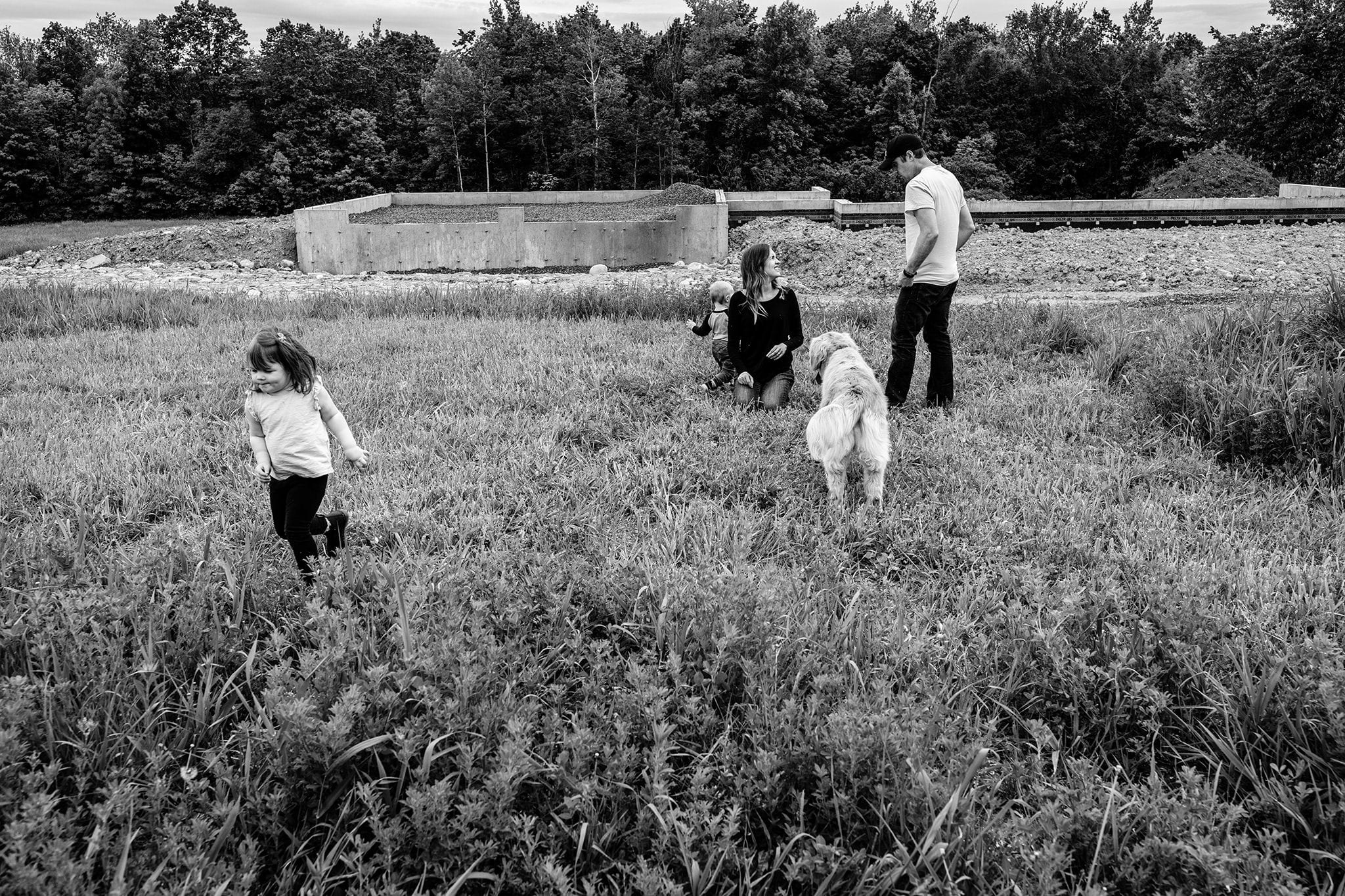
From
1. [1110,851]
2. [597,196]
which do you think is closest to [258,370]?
[1110,851]

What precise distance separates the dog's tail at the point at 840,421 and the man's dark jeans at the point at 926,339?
1.77 m

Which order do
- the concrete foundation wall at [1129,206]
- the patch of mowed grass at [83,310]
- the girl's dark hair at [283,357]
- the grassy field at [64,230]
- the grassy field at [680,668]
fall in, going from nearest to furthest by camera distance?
1. the grassy field at [680,668]
2. the girl's dark hair at [283,357]
3. the patch of mowed grass at [83,310]
4. the concrete foundation wall at [1129,206]
5. the grassy field at [64,230]

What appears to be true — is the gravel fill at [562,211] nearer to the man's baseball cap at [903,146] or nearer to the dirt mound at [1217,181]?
the dirt mound at [1217,181]

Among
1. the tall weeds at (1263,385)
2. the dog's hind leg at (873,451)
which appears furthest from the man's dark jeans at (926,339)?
the dog's hind leg at (873,451)

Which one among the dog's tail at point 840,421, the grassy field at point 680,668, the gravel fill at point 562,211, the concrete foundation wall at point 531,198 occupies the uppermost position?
the concrete foundation wall at point 531,198

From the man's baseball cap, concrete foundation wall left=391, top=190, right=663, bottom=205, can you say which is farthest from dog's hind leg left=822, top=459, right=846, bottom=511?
concrete foundation wall left=391, top=190, right=663, bottom=205

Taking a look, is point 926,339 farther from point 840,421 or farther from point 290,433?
point 290,433

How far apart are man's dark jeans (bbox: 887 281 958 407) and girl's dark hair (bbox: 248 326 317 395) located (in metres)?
3.95

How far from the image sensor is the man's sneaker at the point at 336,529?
3.67 meters

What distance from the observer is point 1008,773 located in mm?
2477

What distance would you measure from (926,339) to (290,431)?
4.43 metres

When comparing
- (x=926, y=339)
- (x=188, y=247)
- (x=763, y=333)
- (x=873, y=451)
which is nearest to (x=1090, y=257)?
(x=926, y=339)

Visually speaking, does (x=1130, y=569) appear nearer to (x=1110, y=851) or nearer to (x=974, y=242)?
(x=1110, y=851)

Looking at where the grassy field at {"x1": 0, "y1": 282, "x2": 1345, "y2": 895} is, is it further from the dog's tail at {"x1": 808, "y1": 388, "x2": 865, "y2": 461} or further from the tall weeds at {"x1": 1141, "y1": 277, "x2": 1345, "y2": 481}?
the dog's tail at {"x1": 808, "y1": 388, "x2": 865, "y2": 461}
